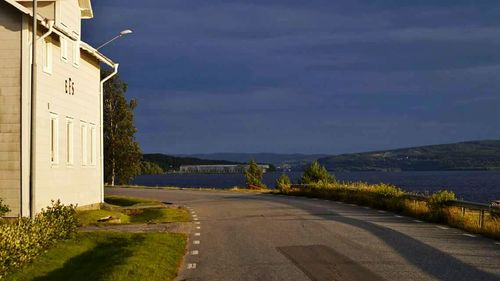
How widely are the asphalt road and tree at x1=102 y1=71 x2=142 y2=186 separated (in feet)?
145

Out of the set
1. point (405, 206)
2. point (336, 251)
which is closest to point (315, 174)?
point (405, 206)

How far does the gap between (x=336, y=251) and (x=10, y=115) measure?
1181cm

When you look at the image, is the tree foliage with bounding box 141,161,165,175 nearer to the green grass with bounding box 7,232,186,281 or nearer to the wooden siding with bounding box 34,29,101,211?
the wooden siding with bounding box 34,29,101,211

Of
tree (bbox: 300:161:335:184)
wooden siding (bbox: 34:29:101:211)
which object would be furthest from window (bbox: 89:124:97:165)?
tree (bbox: 300:161:335:184)

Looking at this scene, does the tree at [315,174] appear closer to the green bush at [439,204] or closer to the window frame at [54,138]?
the green bush at [439,204]

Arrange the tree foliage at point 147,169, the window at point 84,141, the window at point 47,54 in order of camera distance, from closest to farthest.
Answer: the window at point 47,54 < the window at point 84,141 < the tree foliage at point 147,169

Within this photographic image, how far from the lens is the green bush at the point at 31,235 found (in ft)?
40.1

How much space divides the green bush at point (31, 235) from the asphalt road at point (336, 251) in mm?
3157

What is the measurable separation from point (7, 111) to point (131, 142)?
A: 151 feet

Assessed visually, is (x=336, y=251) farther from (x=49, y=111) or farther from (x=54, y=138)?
(x=54, y=138)

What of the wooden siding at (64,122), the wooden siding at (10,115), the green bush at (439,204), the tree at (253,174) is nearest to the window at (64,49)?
the wooden siding at (64,122)

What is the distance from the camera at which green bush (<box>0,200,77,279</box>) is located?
12.2m

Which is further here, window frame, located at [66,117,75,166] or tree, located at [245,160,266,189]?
tree, located at [245,160,266,189]

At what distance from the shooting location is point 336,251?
14484mm
